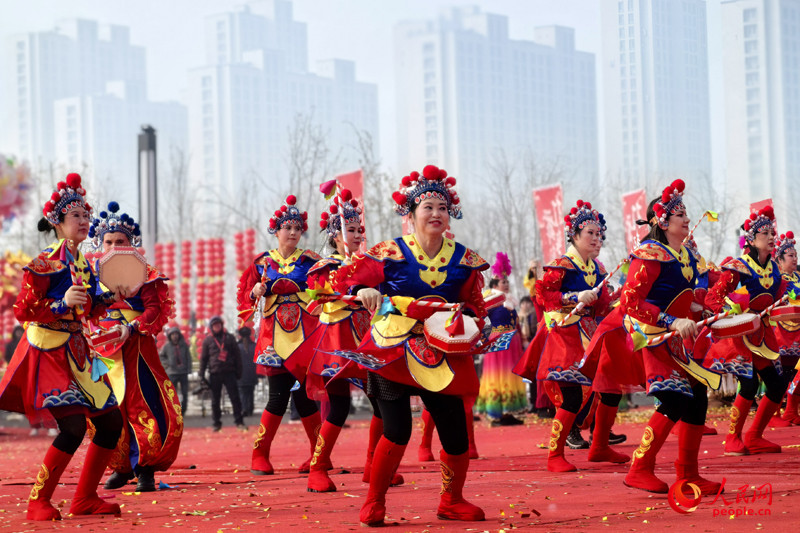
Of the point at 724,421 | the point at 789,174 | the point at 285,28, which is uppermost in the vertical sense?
the point at 285,28

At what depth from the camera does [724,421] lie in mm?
10086

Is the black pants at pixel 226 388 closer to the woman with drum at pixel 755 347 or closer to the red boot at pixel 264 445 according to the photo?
the red boot at pixel 264 445

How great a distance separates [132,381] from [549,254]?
29.9 feet

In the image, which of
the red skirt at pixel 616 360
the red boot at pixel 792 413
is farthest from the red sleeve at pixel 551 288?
the red boot at pixel 792 413

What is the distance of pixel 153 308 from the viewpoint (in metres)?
6.39

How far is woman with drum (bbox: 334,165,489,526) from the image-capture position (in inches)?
191

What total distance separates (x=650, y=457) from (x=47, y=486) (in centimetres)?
304

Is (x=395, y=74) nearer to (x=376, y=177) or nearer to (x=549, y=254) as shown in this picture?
(x=376, y=177)

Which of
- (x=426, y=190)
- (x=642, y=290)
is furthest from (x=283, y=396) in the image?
(x=642, y=290)

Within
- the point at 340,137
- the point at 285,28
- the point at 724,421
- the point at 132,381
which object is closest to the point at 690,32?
the point at 724,421

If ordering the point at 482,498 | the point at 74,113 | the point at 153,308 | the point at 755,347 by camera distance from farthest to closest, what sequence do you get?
the point at 74,113 < the point at 755,347 < the point at 153,308 < the point at 482,498

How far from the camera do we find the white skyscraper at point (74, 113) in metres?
76.6

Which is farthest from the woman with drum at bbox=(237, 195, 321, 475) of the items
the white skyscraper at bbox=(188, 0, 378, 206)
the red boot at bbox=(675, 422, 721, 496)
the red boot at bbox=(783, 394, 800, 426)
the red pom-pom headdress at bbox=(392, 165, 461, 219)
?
the white skyscraper at bbox=(188, 0, 378, 206)

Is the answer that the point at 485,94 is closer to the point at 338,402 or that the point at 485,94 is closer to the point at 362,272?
the point at 338,402
